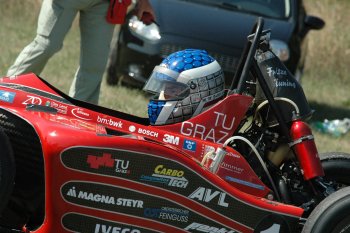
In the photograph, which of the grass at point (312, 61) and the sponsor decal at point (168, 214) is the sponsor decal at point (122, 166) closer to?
the sponsor decal at point (168, 214)

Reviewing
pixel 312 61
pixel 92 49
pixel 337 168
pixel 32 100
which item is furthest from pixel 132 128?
pixel 312 61

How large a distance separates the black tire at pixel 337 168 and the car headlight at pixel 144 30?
3.93 meters

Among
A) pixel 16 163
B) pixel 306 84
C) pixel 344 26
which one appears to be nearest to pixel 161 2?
pixel 306 84

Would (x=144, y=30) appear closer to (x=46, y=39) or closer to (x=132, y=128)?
(x=46, y=39)

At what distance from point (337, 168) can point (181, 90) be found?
1142 mm

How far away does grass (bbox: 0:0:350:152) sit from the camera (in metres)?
8.88

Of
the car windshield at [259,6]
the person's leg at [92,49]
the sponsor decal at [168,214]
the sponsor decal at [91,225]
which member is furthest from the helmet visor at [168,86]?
the car windshield at [259,6]

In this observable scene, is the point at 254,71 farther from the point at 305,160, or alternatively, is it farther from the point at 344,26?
the point at 344,26

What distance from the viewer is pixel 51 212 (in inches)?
161

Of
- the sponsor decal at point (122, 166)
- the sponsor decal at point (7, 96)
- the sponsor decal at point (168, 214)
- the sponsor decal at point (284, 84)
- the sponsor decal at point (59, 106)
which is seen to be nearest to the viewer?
the sponsor decal at point (122, 166)

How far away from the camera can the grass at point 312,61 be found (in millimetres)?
8883

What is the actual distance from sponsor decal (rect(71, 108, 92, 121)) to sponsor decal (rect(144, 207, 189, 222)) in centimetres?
63

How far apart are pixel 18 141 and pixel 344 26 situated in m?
11.8

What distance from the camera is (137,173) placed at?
13.7 ft
